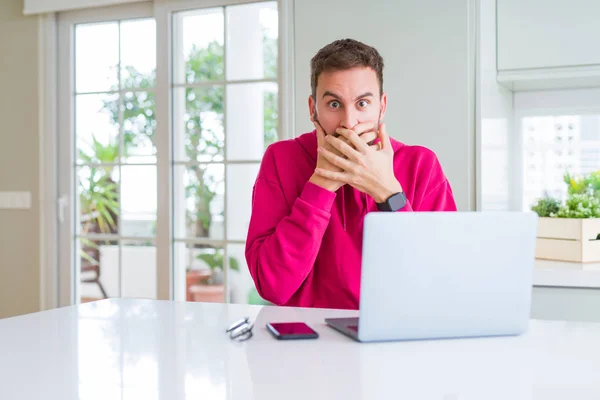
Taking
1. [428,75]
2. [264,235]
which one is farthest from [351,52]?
[428,75]

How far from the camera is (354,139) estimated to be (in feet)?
5.00

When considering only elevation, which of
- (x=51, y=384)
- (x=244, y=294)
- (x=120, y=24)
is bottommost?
(x=244, y=294)

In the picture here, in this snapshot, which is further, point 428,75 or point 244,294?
point 244,294

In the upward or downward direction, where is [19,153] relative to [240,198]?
upward

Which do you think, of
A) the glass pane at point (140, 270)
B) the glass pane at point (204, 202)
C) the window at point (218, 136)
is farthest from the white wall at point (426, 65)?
the glass pane at point (140, 270)

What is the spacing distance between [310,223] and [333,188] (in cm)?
10

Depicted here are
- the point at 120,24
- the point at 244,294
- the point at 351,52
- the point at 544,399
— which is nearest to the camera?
the point at 544,399

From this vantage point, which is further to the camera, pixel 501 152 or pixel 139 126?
pixel 139 126

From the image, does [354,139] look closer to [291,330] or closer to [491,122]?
[291,330]

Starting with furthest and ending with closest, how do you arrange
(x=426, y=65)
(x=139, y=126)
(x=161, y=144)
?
(x=139, y=126)
(x=161, y=144)
(x=426, y=65)

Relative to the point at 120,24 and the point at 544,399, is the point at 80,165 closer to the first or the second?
the point at 120,24

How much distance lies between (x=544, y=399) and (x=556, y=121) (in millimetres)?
2419

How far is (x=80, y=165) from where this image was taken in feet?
12.2

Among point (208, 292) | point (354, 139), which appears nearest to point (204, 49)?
point (208, 292)
